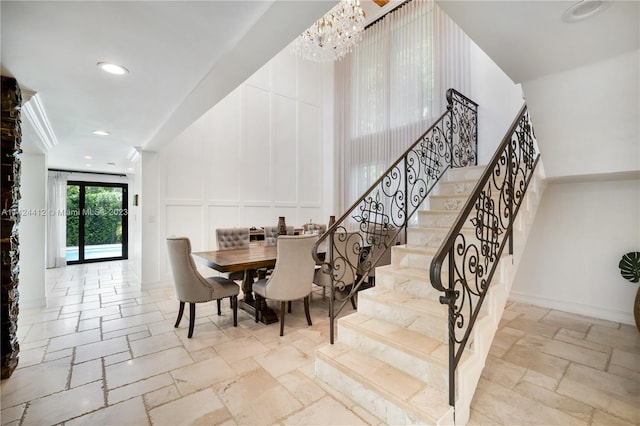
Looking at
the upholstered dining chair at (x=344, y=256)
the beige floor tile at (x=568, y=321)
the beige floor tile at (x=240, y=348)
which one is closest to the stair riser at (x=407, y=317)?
the upholstered dining chair at (x=344, y=256)

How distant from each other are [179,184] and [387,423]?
185 inches

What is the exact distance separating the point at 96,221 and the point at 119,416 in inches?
283

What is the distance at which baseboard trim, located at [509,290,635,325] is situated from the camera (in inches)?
129

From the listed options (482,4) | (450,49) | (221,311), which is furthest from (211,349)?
(450,49)

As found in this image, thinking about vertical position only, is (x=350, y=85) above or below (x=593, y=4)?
above

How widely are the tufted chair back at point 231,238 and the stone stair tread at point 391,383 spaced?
268 cm

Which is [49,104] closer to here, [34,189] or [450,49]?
[34,189]

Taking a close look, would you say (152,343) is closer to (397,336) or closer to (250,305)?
(250,305)

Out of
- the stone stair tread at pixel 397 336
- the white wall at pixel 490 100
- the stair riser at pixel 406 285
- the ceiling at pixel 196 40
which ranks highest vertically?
the white wall at pixel 490 100

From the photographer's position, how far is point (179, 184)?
5008mm

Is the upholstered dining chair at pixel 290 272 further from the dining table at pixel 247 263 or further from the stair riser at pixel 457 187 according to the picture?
the stair riser at pixel 457 187

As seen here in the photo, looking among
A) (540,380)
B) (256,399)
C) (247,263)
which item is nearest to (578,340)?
(540,380)

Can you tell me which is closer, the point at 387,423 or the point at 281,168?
the point at 387,423

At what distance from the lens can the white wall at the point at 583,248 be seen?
329 centimetres
